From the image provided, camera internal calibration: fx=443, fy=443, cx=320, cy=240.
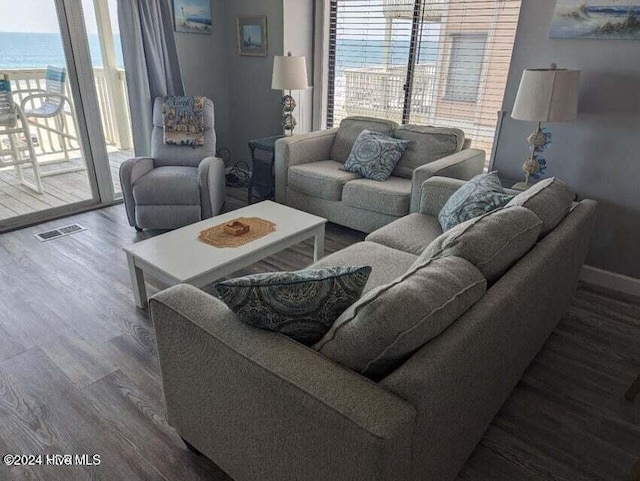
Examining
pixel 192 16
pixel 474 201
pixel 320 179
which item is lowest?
pixel 320 179

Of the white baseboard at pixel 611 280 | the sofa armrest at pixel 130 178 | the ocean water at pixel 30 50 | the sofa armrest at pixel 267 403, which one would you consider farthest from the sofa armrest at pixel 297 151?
the sofa armrest at pixel 267 403

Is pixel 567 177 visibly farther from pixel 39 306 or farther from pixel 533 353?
pixel 39 306

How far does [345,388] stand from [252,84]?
13.8 ft

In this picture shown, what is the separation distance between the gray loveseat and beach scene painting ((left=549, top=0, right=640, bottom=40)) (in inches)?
38.1

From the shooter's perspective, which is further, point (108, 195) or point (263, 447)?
point (108, 195)

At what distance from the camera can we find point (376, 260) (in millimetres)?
2207

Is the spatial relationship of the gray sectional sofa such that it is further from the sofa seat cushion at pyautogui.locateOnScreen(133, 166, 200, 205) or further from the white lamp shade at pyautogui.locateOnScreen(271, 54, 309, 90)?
the white lamp shade at pyautogui.locateOnScreen(271, 54, 309, 90)

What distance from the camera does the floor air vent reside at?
3.43m

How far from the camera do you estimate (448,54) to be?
3.65 meters

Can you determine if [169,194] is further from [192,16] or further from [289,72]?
[192,16]

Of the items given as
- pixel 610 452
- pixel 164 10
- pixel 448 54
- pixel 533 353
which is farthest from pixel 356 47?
pixel 610 452

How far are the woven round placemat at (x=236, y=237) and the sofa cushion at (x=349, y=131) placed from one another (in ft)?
4.75

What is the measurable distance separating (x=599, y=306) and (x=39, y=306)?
331cm

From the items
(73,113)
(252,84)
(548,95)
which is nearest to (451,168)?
(548,95)
